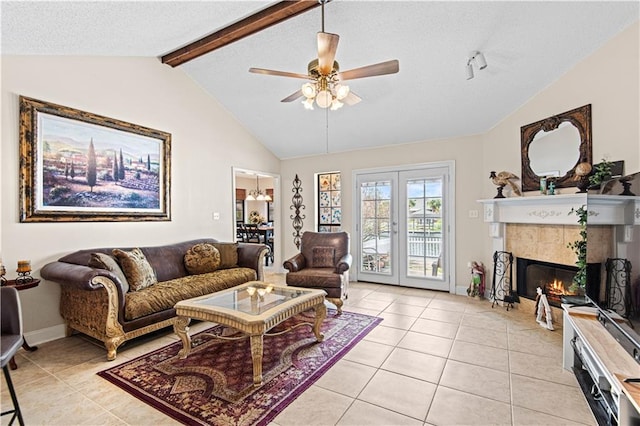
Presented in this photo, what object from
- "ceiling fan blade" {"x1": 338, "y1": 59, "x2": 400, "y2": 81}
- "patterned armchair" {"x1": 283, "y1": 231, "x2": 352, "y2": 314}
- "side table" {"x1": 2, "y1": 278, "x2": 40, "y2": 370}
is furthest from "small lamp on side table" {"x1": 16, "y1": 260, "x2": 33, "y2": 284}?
"ceiling fan blade" {"x1": 338, "y1": 59, "x2": 400, "y2": 81}

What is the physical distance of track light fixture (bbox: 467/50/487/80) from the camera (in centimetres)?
296

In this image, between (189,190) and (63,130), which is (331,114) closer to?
(189,190)

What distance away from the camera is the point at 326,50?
225 centimetres

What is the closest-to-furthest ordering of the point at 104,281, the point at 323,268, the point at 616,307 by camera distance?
1. the point at 616,307
2. the point at 104,281
3. the point at 323,268

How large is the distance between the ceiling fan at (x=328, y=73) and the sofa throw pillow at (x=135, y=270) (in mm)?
2282

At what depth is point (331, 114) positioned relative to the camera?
4.68 metres

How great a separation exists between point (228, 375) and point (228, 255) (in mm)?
2130

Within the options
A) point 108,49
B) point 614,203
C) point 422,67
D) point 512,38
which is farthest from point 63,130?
point 614,203

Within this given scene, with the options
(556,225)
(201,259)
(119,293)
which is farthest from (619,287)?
(201,259)

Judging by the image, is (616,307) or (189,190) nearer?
(616,307)

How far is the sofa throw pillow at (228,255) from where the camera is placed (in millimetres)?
4207

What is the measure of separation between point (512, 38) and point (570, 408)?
3.09 meters

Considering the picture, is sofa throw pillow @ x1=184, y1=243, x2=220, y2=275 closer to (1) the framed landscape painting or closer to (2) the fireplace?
(1) the framed landscape painting

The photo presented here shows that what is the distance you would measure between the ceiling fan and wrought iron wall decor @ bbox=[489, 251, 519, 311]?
9.91 ft
